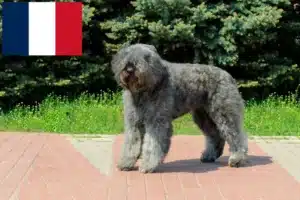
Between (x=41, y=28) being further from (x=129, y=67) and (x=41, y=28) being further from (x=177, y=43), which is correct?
(x=129, y=67)

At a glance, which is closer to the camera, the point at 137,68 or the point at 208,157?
the point at 137,68

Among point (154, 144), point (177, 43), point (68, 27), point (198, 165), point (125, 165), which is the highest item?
point (68, 27)

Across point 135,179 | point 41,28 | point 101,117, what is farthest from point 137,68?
point 101,117

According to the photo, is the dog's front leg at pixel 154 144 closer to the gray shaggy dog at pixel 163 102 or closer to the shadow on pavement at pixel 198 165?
the gray shaggy dog at pixel 163 102

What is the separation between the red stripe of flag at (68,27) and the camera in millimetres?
11125

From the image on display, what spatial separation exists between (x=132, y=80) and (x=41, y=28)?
11.5 ft

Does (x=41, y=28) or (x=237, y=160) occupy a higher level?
(x=41, y=28)

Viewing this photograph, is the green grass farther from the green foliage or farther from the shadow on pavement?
the shadow on pavement

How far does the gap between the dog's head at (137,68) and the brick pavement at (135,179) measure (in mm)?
1086

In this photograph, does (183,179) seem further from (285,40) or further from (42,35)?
(285,40)

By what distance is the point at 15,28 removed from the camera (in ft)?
37.3

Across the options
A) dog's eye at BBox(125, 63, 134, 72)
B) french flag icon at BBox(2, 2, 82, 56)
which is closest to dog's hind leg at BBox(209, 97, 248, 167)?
dog's eye at BBox(125, 63, 134, 72)

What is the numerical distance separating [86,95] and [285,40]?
14.1ft

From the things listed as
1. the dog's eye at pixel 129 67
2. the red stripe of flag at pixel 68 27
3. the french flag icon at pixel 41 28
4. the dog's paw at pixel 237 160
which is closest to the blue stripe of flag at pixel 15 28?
the french flag icon at pixel 41 28
